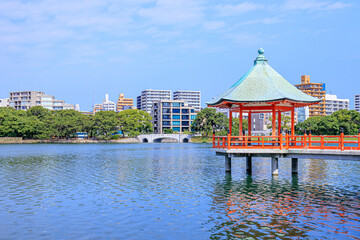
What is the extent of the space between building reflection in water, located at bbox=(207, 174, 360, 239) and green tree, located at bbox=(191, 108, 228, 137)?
103206 mm

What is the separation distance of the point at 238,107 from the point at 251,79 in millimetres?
2548

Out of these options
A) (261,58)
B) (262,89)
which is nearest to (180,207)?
(262,89)

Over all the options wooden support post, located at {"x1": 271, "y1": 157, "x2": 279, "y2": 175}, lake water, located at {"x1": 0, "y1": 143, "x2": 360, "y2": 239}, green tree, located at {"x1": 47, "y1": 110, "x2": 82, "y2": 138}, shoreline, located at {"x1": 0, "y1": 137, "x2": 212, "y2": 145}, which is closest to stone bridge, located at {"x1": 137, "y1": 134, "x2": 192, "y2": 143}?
shoreline, located at {"x1": 0, "y1": 137, "x2": 212, "y2": 145}

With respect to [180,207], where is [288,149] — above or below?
above

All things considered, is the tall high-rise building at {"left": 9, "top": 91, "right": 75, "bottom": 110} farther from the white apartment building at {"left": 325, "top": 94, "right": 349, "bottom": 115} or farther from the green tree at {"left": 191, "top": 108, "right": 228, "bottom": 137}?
the white apartment building at {"left": 325, "top": 94, "right": 349, "bottom": 115}

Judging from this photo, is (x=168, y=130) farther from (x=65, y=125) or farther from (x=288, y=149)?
(x=288, y=149)

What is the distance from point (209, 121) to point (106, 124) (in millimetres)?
34653

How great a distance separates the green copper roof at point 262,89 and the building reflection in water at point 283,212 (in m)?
6.20

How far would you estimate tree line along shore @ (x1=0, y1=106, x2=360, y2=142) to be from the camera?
10575 cm

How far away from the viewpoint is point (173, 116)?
164500 mm

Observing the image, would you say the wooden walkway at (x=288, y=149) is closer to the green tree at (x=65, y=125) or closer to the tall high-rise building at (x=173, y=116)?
the green tree at (x=65, y=125)

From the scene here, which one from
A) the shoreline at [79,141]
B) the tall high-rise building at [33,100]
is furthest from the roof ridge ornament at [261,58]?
the tall high-rise building at [33,100]

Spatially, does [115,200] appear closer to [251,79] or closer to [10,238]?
[10,238]

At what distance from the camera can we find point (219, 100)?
28.3 m
